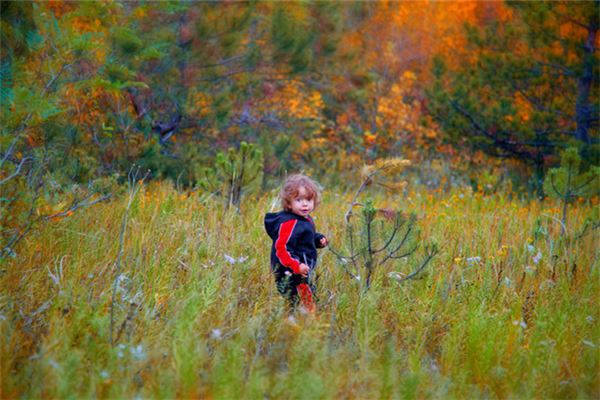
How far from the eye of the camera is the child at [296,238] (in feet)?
11.7

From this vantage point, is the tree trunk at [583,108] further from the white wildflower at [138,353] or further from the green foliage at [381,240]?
the white wildflower at [138,353]

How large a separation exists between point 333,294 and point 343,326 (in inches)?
15.1

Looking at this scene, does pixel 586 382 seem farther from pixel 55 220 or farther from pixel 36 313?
pixel 55 220

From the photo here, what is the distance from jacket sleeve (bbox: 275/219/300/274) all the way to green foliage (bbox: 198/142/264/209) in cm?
207

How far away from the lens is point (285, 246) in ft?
11.7

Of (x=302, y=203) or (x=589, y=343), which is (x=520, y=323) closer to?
(x=589, y=343)

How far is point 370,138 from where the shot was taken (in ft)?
43.2

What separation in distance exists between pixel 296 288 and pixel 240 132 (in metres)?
6.07

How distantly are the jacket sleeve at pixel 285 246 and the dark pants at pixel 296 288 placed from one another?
84 millimetres

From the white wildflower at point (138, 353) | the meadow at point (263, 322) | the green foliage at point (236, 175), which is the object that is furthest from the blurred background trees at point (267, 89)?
the white wildflower at point (138, 353)

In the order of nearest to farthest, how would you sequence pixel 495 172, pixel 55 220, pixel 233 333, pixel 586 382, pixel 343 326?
pixel 586 382
pixel 233 333
pixel 343 326
pixel 55 220
pixel 495 172

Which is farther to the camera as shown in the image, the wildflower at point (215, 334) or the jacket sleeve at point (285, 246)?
the jacket sleeve at point (285, 246)

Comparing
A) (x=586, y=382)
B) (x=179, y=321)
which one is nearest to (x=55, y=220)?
(x=179, y=321)

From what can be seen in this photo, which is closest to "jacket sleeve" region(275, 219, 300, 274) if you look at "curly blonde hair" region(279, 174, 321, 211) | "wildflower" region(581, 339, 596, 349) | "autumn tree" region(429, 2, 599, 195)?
"curly blonde hair" region(279, 174, 321, 211)
